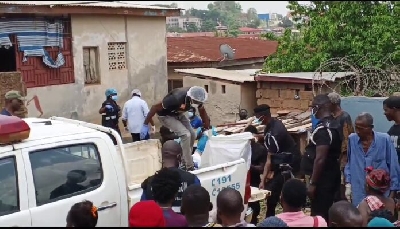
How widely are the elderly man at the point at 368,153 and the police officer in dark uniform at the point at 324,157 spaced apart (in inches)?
9.6

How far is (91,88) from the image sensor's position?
1536cm

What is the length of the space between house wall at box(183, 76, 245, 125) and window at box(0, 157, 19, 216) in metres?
9.64

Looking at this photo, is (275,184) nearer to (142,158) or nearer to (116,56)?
(142,158)

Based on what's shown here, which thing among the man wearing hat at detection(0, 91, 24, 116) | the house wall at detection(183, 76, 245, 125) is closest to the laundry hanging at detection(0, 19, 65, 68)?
the house wall at detection(183, 76, 245, 125)

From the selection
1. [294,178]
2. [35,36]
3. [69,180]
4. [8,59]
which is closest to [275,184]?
[294,178]

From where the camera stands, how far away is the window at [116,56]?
15.9 m

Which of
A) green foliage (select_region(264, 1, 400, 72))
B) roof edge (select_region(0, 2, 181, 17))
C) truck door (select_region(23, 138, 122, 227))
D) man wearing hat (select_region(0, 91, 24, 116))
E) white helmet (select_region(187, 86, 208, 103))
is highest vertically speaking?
roof edge (select_region(0, 2, 181, 17))

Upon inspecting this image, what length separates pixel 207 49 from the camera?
22.4 meters

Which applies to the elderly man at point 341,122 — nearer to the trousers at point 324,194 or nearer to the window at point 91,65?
the trousers at point 324,194

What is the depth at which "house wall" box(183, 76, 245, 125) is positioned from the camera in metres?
14.3

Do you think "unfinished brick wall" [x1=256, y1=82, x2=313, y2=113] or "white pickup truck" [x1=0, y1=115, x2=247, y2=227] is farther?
"unfinished brick wall" [x1=256, y1=82, x2=313, y2=113]

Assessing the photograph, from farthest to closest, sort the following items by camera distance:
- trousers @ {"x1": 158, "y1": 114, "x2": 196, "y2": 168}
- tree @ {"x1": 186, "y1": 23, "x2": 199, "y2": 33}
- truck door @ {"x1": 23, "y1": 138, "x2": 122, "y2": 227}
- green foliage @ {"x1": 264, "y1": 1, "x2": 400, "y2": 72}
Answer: tree @ {"x1": 186, "y1": 23, "x2": 199, "y2": 33}
green foliage @ {"x1": 264, "y1": 1, "x2": 400, "y2": 72}
trousers @ {"x1": 158, "y1": 114, "x2": 196, "y2": 168}
truck door @ {"x1": 23, "y1": 138, "x2": 122, "y2": 227}

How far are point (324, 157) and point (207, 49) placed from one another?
16.5m

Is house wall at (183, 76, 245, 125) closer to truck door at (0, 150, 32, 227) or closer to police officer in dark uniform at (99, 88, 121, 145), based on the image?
police officer in dark uniform at (99, 88, 121, 145)
